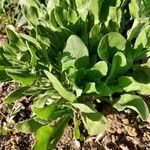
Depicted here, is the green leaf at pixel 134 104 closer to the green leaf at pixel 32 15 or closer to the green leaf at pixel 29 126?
the green leaf at pixel 29 126

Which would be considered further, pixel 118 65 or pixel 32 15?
pixel 32 15

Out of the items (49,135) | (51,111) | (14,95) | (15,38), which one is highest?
(15,38)

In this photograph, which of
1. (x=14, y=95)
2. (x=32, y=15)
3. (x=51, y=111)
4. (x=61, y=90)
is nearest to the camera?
(x=61, y=90)

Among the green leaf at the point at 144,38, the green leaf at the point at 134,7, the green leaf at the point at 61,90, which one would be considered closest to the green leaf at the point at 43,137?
the green leaf at the point at 61,90

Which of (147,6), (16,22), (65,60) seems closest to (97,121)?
(65,60)

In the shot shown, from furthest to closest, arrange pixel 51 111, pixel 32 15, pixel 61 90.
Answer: pixel 32 15 → pixel 51 111 → pixel 61 90

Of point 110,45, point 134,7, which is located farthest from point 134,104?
point 134,7

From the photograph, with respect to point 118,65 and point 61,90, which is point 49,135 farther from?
point 118,65

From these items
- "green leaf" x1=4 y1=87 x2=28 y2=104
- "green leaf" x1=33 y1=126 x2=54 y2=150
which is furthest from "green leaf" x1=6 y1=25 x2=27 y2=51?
"green leaf" x1=33 y1=126 x2=54 y2=150
